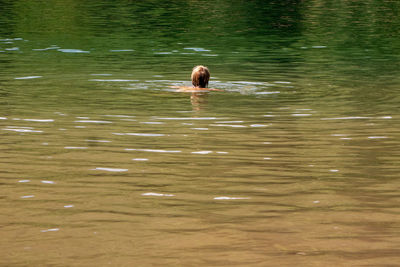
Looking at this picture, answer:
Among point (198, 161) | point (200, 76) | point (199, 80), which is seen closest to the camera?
point (198, 161)

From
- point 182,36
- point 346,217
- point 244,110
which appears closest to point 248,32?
point 182,36

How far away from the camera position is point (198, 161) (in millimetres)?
10781

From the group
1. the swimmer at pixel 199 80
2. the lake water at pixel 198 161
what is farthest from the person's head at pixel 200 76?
the lake water at pixel 198 161

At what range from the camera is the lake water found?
7.18m

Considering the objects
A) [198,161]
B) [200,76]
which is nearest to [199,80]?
[200,76]

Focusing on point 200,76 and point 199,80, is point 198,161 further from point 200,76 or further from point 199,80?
point 199,80

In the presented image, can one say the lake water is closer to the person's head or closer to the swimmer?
the swimmer

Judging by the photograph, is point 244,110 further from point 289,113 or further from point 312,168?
point 312,168

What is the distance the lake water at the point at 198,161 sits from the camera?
7.18m

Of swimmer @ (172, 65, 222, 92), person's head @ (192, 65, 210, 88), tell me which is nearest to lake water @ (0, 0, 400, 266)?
swimmer @ (172, 65, 222, 92)

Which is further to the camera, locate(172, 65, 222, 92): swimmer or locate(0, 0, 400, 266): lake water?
locate(172, 65, 222, 92): swimmer

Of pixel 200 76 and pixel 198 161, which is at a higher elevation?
pixel 198 161

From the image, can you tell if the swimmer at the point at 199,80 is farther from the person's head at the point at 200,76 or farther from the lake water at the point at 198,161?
the lake water at the point at 198,161

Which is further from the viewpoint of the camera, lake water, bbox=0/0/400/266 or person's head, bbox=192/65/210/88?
person's head, bbox=192/65/210/88
